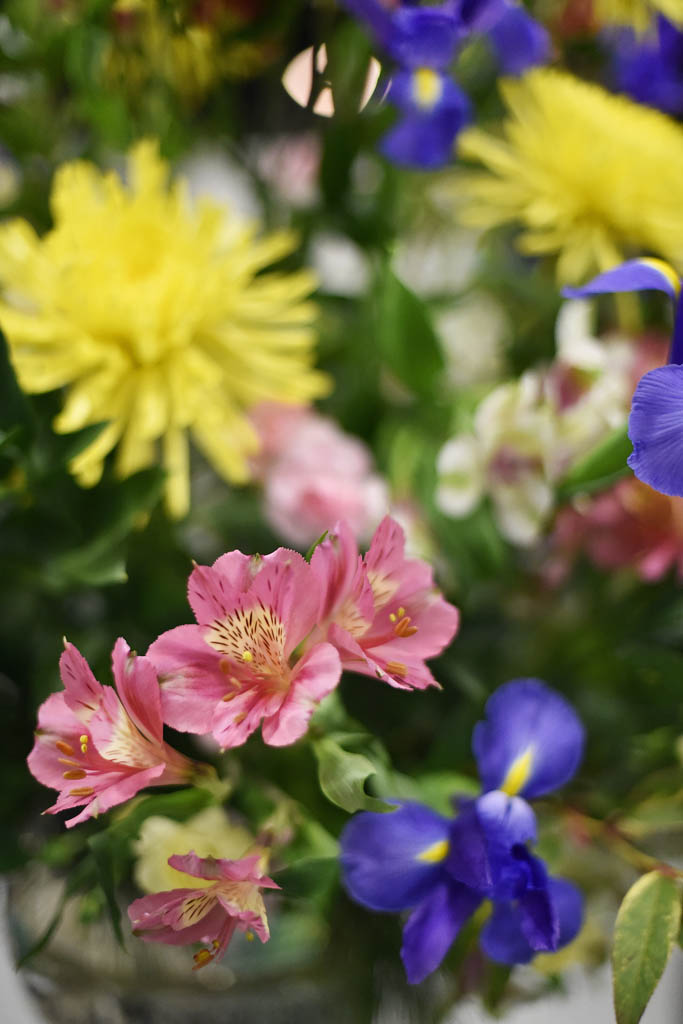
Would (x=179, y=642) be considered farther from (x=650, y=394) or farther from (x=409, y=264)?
(x=409, y=264)

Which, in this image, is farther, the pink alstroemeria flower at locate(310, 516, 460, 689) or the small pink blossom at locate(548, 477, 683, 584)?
the small pink blossom at locate(548, 477, 683, 584)

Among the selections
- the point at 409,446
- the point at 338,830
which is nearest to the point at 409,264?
the point at 409,446

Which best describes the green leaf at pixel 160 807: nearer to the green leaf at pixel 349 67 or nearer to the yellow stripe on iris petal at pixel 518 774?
the yellow stripe on iris petal at pixel 518 774

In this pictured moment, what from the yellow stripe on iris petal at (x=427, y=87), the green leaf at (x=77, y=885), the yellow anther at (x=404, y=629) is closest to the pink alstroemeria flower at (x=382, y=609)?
the yellow anther at (x=404, y=629)

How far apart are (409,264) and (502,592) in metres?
0.20

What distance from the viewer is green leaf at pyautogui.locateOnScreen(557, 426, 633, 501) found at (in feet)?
0.71

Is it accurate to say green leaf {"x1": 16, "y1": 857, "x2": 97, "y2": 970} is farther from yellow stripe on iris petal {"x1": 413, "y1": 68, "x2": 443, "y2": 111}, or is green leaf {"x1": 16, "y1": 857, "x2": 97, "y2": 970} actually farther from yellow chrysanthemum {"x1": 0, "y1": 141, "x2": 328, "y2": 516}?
yellow stripe on iris petal {"x1": 413, "y1": 68, "x2": 443, "y2": 111}

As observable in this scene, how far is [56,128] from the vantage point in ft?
1.17

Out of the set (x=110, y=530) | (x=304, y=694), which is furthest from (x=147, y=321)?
(x=304, y=694)

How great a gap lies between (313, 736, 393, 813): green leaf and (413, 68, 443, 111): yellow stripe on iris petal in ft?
0.75

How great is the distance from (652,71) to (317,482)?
0.21 m

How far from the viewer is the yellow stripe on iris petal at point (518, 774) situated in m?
0.22

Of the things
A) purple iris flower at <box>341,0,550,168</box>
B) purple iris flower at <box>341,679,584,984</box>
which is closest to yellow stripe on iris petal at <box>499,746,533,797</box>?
purple iris flower at <box>341,679,584,984</box>

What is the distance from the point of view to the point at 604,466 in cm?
23
